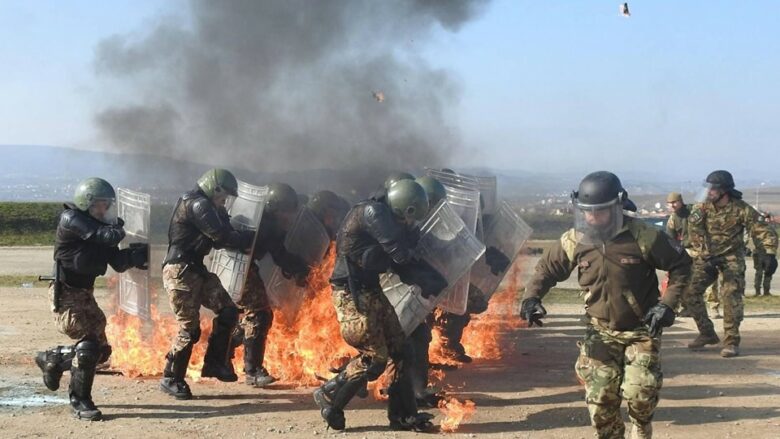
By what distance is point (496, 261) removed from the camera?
25.7 ft

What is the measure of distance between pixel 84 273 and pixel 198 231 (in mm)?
938

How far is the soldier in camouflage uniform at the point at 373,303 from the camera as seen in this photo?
5.79m

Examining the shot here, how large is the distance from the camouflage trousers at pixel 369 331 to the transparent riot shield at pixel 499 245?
2057mm

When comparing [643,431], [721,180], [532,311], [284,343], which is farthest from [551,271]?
[721,180]

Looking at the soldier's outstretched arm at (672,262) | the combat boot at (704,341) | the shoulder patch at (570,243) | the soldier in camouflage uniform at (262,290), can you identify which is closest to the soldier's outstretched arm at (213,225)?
the soldier in camouflage uniform at (262,290)

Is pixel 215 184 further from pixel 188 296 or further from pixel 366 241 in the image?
pixel 366 241

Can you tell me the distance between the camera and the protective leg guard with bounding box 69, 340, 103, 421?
6223 mm

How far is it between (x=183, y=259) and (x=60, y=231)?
95 centimetres

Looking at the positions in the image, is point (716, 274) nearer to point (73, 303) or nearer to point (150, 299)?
point (150, 299)

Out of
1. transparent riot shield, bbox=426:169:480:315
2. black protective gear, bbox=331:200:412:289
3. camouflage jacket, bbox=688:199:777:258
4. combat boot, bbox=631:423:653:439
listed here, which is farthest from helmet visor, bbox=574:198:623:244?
camouflage jacket, bbox=688:199:777:258

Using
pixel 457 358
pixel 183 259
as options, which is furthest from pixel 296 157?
pixel 183 259

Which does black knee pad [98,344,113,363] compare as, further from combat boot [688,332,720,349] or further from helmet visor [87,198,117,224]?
combat boot [688,332,720,349]

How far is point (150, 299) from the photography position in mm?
7559

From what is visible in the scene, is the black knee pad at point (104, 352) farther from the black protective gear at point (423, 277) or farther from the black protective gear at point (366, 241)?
the black protective gear at point (423, 277)
